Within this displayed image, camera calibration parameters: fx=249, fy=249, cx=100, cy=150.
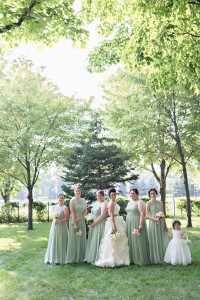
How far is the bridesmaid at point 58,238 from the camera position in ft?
24.7

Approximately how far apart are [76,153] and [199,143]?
8.64m

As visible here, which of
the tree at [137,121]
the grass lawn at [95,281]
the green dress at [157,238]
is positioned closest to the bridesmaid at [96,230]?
the grass lawn at [95,281]

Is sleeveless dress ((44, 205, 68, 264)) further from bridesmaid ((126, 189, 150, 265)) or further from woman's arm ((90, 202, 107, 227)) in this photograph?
bridesmaid ((126, 189, 150, 265))

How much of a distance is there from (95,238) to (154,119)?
9.62 m

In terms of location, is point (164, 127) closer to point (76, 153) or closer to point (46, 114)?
point (76, 153)

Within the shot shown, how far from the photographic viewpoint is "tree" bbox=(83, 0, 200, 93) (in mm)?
6582

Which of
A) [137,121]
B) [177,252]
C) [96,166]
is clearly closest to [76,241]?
[177,252]

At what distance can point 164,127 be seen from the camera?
51.6 feet

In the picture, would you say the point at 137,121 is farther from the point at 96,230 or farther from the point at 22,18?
the point at 22,18

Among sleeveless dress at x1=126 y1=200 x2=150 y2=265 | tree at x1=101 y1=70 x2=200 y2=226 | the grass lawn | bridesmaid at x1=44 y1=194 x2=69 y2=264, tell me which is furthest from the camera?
tree at x1=101 y1=70 x2=200 y2=226

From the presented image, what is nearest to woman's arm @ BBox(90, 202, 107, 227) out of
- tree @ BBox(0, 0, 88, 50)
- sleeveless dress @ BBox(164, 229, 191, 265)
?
sleeveless dress @ BBox(164, 229, 191, 265)

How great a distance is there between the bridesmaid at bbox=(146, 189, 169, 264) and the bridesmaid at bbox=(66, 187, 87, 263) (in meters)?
2.08

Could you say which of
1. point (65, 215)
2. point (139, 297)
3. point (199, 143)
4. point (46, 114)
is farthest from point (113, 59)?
point (199, 143)

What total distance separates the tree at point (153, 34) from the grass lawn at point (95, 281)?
504cm
